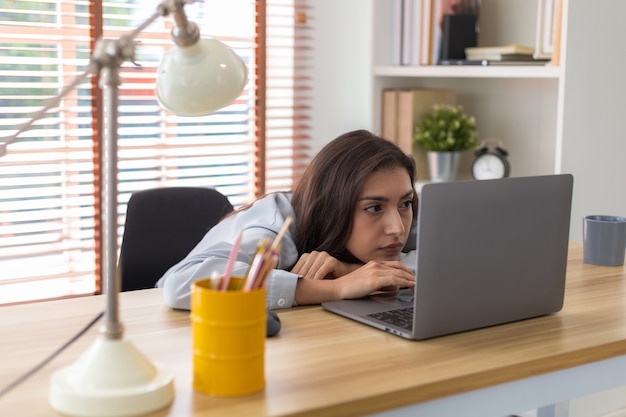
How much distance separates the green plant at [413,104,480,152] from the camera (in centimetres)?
338

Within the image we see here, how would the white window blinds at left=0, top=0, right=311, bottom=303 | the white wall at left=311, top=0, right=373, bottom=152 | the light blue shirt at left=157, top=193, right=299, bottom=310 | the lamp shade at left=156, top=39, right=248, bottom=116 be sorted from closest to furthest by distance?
1. the lamp shade at left=156, top=39, right=248, bottom=116
2. the light blue shirt at left=157, top=193, right=299, bottom=310
3. the white window blinds at left=0, top=0, right=311, bottom=303
4. the white wall at left=311, top=0, right=373, bottom=152

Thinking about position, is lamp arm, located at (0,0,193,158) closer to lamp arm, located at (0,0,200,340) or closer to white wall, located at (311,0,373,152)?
lamp arm, located at (0,0,200,340)

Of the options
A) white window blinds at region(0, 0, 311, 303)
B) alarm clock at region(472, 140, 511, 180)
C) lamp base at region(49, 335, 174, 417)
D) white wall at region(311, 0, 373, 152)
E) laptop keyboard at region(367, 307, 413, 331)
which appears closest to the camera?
lamp base at region(49, 335, 174, 417)

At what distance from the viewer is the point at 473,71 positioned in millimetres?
3227

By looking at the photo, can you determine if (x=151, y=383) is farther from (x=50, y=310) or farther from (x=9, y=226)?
(x=9, y=226)

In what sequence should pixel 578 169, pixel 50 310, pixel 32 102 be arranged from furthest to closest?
pixel 32 102
pixel 578 169
pixel 50 310

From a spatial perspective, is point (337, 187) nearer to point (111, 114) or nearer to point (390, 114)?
point (111, 114)

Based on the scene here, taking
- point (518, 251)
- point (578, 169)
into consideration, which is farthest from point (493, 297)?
point (578, 169)

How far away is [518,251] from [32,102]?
2.07m

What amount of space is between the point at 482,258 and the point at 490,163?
1.85 meters

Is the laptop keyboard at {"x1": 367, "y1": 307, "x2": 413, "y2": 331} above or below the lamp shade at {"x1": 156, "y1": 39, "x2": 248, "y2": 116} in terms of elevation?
below

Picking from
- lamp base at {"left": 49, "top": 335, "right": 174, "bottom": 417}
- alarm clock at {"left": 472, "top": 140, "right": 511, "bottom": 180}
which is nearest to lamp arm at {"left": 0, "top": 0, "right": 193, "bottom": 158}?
lamp base at {"left": 49, "top": 335, "right": 174, "bottom": 417}

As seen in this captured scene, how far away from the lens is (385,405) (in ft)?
4.18

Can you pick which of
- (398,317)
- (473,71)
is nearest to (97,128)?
(473,71)
